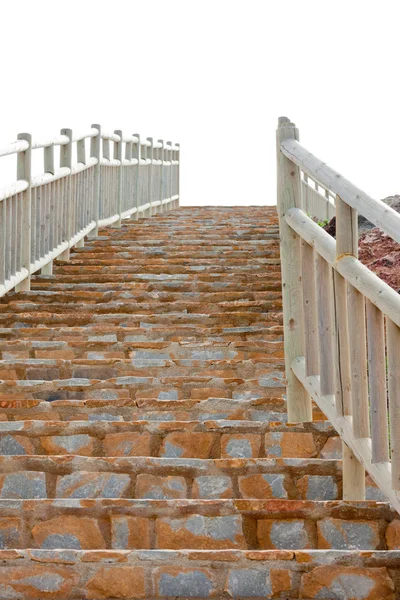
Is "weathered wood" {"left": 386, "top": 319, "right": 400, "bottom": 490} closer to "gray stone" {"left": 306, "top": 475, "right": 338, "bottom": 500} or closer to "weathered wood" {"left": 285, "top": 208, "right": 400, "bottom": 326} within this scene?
"weathered wood" {"left": 285, "top": 208, "right": 400, "bottom": 326}

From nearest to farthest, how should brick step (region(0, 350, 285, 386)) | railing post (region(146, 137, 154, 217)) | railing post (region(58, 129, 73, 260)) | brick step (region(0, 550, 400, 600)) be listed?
brick step (region(0, 550, 400, 600))
brick step (region(0, 350, 285, 386))
railing post (region(58, 129, 73, 260))
railing post (region(146, 137, 154, 217))

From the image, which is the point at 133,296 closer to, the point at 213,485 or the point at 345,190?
the point at 213,485

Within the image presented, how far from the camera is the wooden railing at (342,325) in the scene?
408 centimetres

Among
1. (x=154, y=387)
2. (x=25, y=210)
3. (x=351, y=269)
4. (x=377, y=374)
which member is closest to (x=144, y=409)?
(x=154, y=387)

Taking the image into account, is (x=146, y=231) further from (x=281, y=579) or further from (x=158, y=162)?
(x=281, y=579)

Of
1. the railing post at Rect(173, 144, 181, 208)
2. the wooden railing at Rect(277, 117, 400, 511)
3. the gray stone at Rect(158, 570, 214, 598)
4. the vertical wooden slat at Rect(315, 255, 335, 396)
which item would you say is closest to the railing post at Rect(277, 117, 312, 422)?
the wooden railing at Rect(277, 117, 400, 511)

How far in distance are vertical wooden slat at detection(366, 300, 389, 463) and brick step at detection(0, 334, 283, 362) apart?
11.6 ft

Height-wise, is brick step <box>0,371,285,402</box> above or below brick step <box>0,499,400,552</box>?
above

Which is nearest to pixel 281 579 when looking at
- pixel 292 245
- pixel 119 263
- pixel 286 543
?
pixel 286 543

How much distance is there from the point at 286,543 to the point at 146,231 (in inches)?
396

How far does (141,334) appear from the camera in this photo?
8359 millimetres

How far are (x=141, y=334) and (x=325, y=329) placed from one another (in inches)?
138

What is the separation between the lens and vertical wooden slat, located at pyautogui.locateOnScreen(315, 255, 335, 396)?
16.5ft

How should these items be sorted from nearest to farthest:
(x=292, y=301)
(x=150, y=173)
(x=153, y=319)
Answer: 1. (x=292, y=301)
2. (x=153, y=319)
3. (x=150, y=173)
